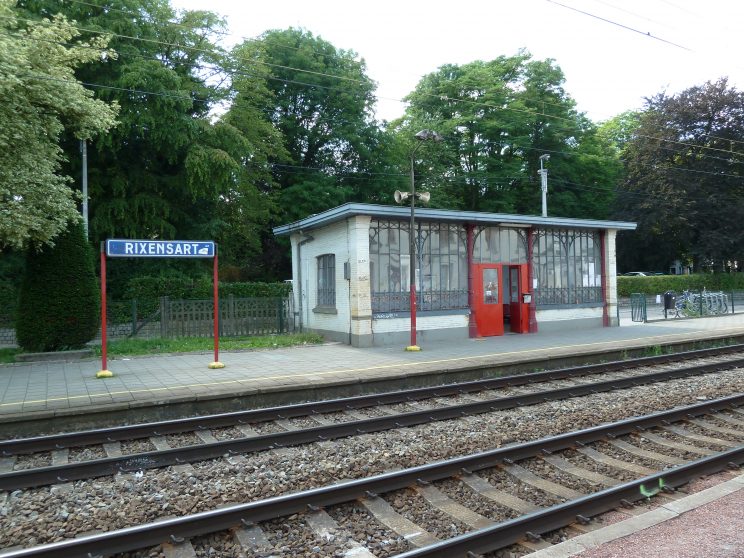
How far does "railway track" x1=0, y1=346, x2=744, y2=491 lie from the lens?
20.6ft

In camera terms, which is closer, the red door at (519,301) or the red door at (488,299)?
the red door at (488,299)

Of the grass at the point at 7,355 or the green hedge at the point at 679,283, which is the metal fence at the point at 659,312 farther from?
the grass at the point at 7,355

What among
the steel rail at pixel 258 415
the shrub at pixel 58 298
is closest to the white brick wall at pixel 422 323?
the steel rail at pixel 258 415

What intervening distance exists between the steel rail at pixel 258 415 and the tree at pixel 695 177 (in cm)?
3384

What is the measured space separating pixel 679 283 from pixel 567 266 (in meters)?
23.9

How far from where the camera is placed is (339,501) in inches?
207

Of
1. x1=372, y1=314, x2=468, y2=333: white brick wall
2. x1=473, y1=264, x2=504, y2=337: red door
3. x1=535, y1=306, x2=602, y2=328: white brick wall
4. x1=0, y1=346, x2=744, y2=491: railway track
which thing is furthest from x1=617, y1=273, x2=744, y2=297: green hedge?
x1=0, y1=346, x2=744, y2=491: railway track

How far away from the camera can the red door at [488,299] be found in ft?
60.6

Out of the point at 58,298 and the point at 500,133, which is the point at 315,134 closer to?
the point at 500,133

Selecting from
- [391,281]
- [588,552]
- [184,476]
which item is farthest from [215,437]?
[391,281]

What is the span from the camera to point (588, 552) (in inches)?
160

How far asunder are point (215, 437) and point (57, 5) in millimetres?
22452

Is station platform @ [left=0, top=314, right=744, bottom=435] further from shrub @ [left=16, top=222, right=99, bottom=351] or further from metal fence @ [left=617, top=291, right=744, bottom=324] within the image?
metal fence @ [left=617, top=291, right=744, bottom=324]

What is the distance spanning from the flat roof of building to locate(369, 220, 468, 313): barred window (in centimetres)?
49
